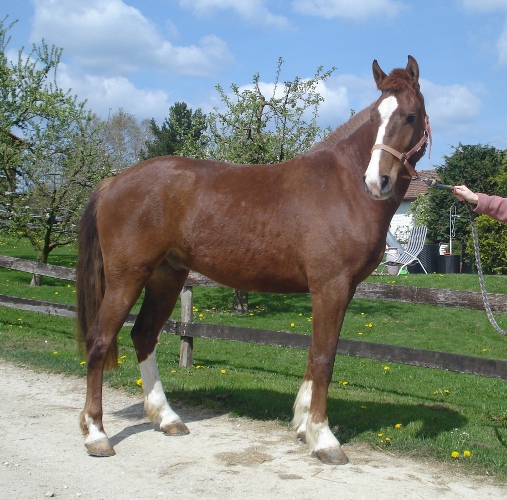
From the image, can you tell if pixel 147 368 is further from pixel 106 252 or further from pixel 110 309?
pixel 106 252

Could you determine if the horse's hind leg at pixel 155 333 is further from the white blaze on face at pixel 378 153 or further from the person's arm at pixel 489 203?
the person's arm at pixel 489 203

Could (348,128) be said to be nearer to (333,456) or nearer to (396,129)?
(396,129)

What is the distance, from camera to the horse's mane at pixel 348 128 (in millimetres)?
4543

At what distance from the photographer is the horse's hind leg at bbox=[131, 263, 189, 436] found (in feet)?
16.0

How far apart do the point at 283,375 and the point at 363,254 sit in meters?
4.10

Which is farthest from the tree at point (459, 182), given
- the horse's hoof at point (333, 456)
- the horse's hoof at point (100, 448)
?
the horse's hoof at point (100, 448)

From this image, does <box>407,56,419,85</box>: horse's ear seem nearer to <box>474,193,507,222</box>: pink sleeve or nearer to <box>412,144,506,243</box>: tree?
<box>474,193,507,222</box>: pink sleeve

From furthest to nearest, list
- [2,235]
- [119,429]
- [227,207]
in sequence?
[2,235] → [119,429] → [227,207]

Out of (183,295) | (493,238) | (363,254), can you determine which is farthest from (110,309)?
(493,238)

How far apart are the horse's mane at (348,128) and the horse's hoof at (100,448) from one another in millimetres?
2694

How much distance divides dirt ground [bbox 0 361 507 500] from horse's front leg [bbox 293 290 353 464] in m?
0.11

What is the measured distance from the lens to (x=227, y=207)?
4.56 metres

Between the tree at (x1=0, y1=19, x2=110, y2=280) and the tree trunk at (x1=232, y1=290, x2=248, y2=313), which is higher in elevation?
the tree at (x1=0, y1=19, x2=110, y2=280)

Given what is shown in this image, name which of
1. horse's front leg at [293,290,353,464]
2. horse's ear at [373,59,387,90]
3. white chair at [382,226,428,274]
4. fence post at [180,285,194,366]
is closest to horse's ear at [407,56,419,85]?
horse's ear at [373,59,387,90]
